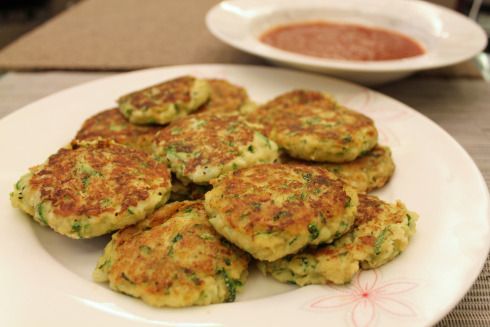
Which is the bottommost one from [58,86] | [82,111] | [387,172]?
[58,86]

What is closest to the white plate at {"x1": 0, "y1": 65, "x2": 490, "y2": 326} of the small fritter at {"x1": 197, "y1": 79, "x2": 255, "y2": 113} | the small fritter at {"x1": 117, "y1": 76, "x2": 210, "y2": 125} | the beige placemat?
the small fritter at {"x1": 117, "y1": 76, "x2": 210, "y2": 125}

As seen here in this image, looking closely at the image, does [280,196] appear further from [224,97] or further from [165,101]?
[224,97]

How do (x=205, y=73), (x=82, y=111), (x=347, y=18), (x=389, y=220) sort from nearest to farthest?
(x=389, y=220), (x=82, y=111), (x=205, y=73), (x=347, y=18)

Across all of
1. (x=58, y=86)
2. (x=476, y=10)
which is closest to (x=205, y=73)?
(x=58, y=86)

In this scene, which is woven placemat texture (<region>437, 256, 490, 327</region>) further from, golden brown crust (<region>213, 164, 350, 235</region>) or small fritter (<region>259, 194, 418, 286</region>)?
golden brown crust (<region>213, 164, 350, 235</region>)

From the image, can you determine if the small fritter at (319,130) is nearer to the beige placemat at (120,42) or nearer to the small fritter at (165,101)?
the small fritter at (165,101)

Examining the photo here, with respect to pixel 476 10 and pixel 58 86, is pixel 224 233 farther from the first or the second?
pixel 476 10

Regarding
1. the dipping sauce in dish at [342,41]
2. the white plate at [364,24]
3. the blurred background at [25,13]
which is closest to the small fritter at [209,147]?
the white plate at [364,24]
